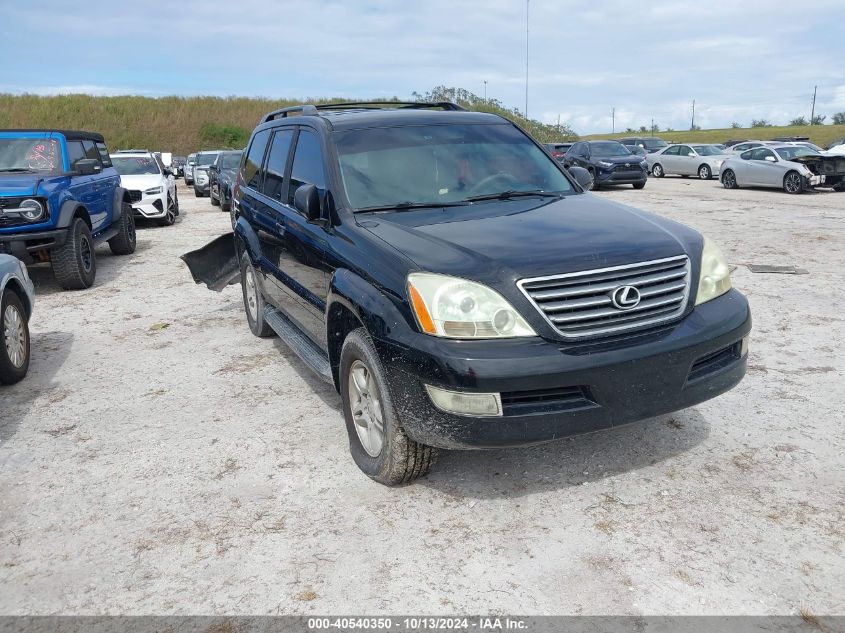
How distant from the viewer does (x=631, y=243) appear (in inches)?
132

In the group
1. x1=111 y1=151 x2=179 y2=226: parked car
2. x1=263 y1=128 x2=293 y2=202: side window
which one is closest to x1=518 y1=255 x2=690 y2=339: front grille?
x1=263 y1=128 x2=293 y2=202: side window

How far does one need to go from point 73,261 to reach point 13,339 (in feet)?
11.3

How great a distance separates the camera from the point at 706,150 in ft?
87.5

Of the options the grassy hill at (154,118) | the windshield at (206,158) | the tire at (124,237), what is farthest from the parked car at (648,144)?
the tire at (124,237)

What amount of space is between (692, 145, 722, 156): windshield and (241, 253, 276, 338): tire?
23942 millimetres

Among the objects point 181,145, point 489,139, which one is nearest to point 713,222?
point 489,139

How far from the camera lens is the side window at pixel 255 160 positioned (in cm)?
574

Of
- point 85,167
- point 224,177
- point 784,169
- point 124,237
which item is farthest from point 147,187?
point 784,169

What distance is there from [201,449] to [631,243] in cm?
265

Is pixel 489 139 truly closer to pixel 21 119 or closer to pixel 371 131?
pixel 371 131

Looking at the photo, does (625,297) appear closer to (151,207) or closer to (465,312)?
(465,312)

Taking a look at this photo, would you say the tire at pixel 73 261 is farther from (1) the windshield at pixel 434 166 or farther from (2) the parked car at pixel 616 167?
(2) the parked car at pixel 616 167

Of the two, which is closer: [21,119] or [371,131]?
[371,131]

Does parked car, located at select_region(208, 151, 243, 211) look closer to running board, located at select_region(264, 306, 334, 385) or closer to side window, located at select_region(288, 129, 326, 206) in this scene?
running board, located at select_region(264, 306, 334, 385)
